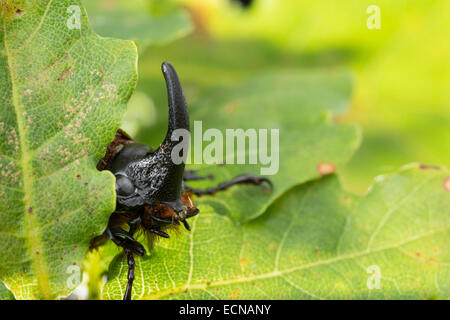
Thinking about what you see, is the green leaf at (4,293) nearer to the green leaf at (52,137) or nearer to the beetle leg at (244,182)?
the green leaf at (52,137)

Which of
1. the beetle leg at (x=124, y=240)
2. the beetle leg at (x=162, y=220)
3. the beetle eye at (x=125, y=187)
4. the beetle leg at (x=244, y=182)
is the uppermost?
the beetle eye at (x=125, y=187)

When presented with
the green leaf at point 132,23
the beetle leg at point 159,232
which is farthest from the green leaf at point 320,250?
the green leaf at point 132,23

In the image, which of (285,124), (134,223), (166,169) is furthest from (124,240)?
(285,124)

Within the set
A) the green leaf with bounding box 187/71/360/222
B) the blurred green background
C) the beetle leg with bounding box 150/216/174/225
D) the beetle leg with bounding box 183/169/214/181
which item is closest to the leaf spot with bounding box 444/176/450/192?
the green leaf with bounding box 187/71/360/222

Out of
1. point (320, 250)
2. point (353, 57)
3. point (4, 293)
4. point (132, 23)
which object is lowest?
point (320, 250)

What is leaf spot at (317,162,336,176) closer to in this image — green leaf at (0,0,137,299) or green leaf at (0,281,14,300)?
green leaf at (0,0,137,299)

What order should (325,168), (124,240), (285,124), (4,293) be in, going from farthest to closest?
(285,124), (325,168), (124,240), (4,293)

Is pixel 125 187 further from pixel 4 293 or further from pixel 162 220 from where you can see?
pixel 4 293

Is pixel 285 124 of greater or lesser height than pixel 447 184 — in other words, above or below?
above
